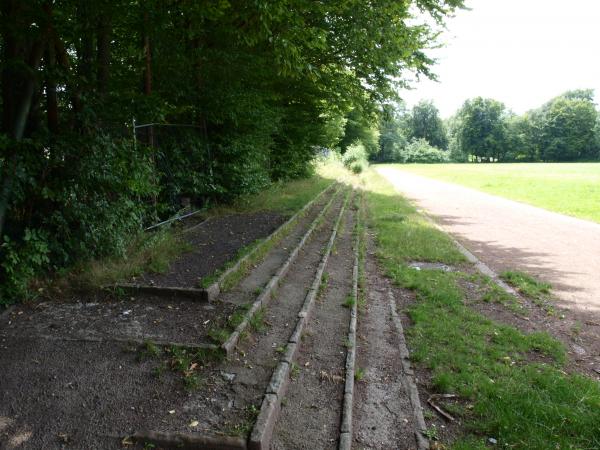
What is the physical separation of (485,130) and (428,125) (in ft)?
81.4

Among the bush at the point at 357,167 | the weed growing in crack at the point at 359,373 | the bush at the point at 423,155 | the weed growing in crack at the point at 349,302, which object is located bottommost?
the weed growing in crack at the point at 359,373

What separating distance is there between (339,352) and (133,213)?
3760 millimetres

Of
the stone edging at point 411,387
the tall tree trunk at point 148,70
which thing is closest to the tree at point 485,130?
the tall tree trunk at point 148,70

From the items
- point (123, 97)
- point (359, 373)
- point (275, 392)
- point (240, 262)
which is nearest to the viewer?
point (275, 392)

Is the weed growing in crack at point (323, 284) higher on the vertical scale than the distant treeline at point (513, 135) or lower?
lower

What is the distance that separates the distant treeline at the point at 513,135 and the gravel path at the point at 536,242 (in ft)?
231

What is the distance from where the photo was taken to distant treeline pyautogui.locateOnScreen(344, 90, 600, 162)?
88.2 m

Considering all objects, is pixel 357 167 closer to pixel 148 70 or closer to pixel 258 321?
pixel 148 70

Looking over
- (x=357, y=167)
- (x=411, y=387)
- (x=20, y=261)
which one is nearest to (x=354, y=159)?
(x=357, y=167)

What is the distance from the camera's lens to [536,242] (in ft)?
35.6

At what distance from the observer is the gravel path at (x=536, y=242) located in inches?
292

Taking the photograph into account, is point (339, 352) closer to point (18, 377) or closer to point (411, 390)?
point (411, 390)

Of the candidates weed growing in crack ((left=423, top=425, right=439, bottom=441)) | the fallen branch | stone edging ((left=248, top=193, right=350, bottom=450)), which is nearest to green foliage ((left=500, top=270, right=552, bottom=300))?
the fallen branch

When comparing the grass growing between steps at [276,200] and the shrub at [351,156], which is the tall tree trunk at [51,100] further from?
the shrub at [351,156]
